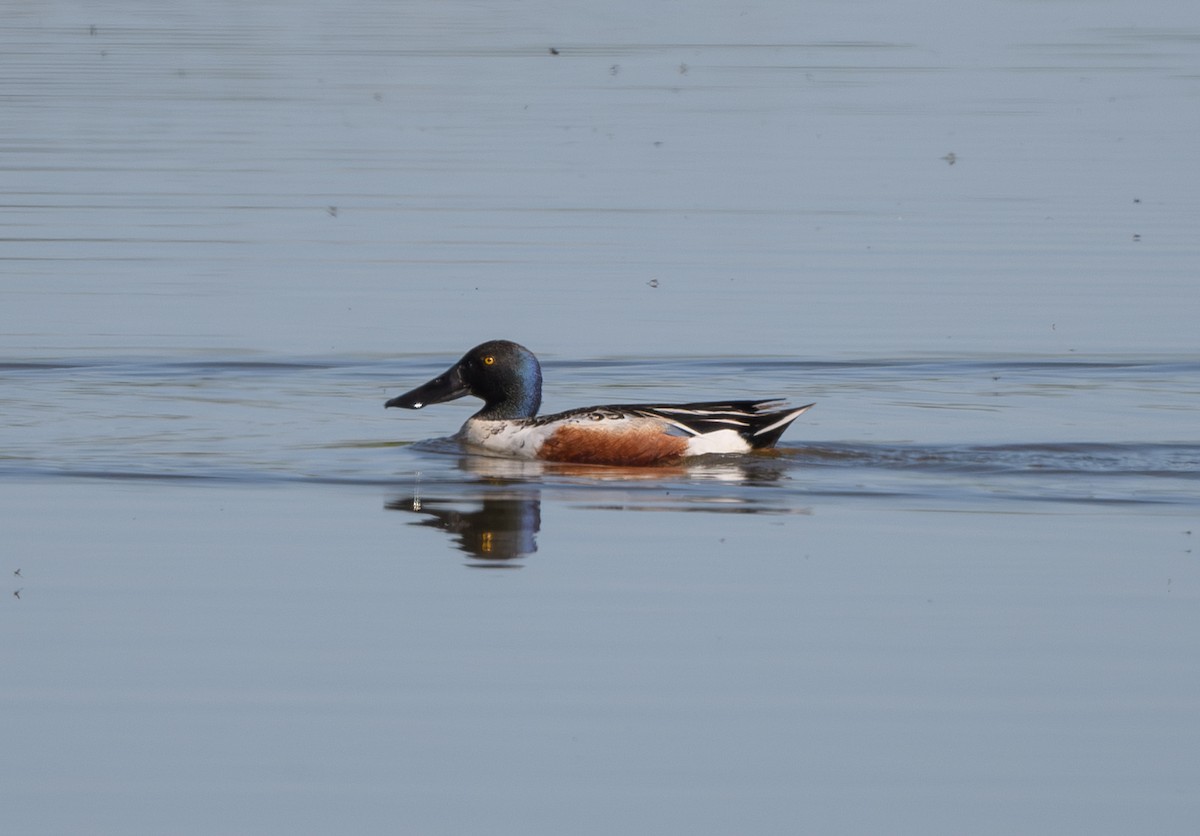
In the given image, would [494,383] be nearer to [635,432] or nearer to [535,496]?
[635,432]

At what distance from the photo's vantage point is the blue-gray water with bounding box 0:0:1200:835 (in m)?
7.02

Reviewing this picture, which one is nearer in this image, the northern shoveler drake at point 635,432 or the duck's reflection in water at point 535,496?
the duck's reflection in water at point 535,496

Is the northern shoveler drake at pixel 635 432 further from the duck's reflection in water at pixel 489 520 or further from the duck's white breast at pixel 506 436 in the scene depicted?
the duck's reflection in water at pixel 489 520

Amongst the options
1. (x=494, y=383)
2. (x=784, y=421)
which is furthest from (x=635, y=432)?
(x=494, y=383)

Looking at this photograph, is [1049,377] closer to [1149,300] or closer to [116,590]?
[1149,300]

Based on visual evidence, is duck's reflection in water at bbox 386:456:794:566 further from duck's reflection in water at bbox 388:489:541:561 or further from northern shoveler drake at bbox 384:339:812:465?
northern shoveler drake at bbox 384:339:812:465

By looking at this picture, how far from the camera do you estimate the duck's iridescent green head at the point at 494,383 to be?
13258mm

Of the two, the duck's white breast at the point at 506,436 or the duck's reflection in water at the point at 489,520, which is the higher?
the duck's white breast at the point at 506,436

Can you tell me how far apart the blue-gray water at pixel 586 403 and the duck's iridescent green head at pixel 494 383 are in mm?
349

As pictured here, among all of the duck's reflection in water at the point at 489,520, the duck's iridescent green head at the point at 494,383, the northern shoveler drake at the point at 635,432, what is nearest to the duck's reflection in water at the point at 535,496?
the duck's reflection in water at the point at 489,520

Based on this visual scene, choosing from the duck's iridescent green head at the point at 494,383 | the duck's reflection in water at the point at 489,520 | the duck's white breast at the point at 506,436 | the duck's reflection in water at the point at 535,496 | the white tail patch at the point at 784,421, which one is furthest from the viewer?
the duck's iridescent green head at the point at 494,383

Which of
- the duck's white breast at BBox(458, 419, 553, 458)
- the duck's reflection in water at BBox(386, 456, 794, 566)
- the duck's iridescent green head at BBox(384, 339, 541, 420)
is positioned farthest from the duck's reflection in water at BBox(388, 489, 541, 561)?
the duck's iridescent green head at BBox(384, 339, 541, 420)

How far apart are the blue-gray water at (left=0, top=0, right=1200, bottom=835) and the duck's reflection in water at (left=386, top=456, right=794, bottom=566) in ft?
0.15

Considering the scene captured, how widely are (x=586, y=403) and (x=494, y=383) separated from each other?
2.73ft
